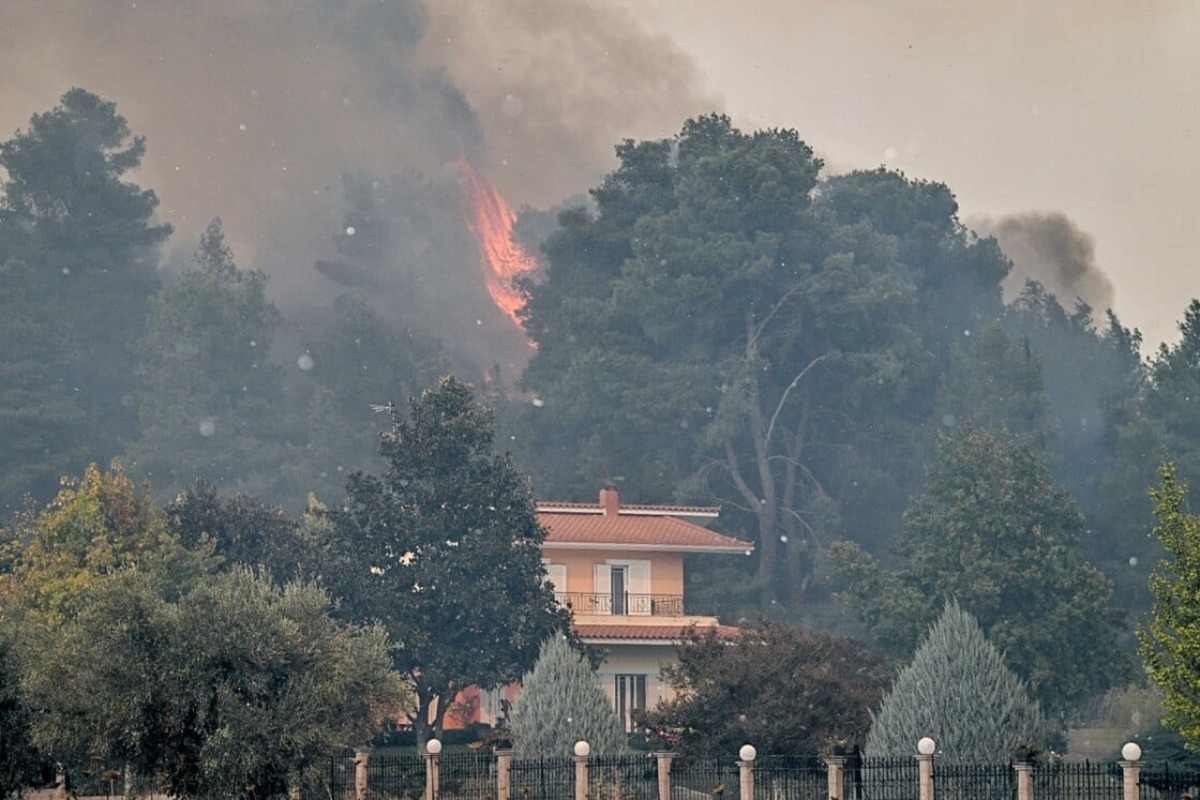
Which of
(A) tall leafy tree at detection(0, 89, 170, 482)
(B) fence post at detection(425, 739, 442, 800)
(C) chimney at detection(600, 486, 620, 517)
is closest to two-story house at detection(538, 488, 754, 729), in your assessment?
(C) chimney at detection(600, 486, 620, 517)

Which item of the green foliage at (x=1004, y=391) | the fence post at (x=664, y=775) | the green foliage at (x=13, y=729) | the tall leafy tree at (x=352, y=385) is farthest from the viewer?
the tall leafy tree at (x=352, y=385)

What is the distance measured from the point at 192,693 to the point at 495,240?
122000 millimetres

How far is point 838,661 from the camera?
52.3 m

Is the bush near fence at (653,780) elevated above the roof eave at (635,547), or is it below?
below

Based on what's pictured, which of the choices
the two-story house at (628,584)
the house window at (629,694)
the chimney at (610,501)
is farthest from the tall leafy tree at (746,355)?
the house window at (629,694)

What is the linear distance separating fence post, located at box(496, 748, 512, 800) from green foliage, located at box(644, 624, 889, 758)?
8.65 metres

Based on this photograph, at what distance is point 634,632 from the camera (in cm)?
6631

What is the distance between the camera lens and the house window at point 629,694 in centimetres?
6662

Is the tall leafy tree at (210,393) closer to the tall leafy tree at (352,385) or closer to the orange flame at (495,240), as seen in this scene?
the tall leafy tree at (352,385)

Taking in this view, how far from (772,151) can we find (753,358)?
11.6m

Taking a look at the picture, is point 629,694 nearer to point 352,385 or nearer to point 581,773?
point 581,773

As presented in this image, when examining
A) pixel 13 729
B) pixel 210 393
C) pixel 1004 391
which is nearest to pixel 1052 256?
pixel 1004 391

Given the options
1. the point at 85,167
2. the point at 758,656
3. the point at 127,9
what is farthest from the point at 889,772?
the point at 127,9

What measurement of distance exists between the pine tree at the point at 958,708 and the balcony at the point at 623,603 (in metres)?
24.9
